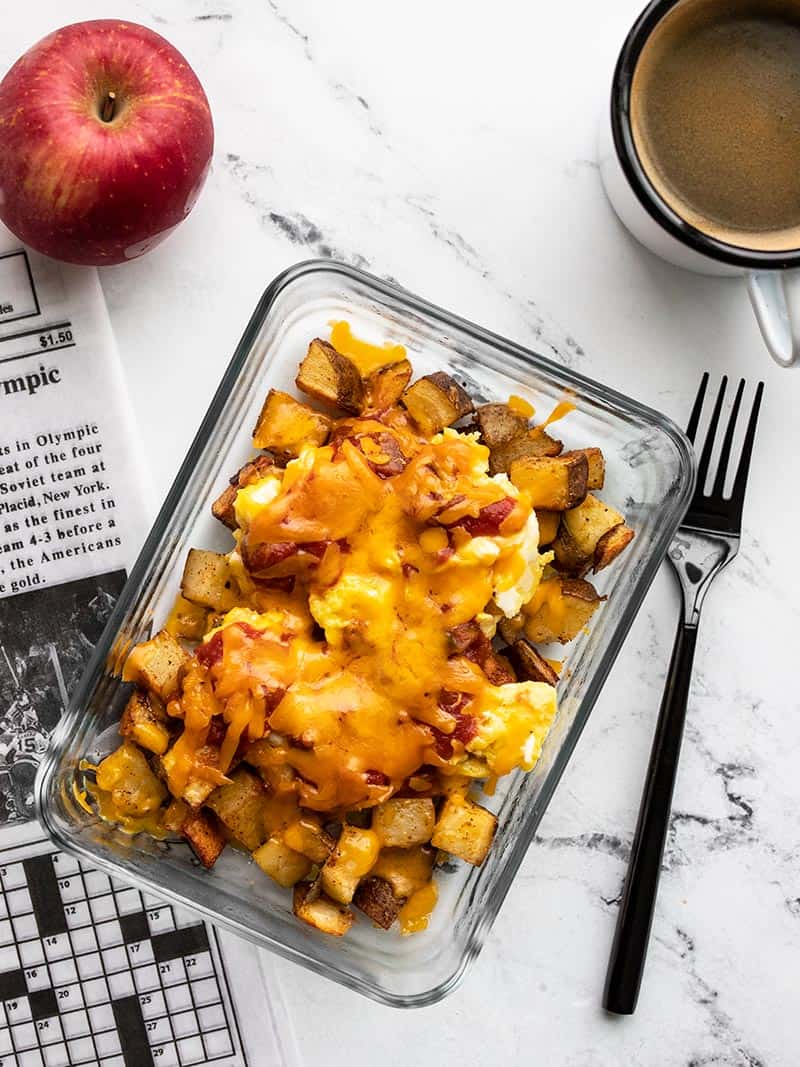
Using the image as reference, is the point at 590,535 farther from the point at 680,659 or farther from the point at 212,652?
the point at 212,652

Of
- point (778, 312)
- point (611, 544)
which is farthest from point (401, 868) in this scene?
point (778, 312)

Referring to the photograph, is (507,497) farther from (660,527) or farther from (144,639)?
(144,639)

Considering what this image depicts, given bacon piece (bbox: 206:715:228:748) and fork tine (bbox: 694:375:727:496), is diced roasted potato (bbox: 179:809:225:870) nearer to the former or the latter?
bacon piece (bbox: 206:715:228:748)

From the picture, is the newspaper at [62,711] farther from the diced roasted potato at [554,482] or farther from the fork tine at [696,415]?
the fork tine at [696,415]

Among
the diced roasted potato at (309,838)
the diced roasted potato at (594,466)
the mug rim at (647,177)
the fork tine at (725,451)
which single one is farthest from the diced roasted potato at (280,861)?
the mug rim at (647,177)

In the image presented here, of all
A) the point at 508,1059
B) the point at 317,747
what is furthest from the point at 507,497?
the point at 508,1059

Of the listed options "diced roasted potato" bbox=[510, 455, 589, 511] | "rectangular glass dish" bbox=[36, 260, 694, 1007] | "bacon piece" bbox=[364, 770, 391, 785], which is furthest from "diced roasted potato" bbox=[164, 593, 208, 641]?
"diced roasted potato" bbox=[510, 455, 589, 511]

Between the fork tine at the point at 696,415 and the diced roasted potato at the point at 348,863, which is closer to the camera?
the diced roasted potato at the point at 348,863
